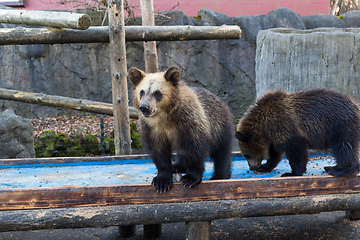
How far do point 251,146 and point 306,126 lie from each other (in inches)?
25.2

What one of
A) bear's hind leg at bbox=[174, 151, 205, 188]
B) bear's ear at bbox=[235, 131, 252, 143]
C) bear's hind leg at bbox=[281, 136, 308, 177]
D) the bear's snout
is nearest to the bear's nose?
the bear's snout

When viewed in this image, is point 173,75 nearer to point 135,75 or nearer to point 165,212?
point 135,75

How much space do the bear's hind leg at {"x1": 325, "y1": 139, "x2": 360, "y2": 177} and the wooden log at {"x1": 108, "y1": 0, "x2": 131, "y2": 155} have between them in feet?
9.78

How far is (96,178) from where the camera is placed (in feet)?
12.0

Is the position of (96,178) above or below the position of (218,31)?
below

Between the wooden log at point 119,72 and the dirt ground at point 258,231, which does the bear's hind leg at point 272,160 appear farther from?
the wooden log at point 119,72

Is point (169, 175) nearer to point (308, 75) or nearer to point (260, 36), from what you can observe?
point (308, 75)

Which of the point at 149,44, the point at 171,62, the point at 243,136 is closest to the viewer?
the point at 243,136

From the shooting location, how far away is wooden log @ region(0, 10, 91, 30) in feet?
14.4

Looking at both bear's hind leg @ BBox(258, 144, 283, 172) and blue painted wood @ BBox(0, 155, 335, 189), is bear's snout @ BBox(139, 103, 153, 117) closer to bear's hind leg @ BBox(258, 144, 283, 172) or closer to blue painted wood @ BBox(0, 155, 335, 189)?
blue painted wood @ BBox(0, 155, 335, 189)

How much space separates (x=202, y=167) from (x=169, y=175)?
0.29m

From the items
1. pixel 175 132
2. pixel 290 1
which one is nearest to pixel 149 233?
pixel 175 132

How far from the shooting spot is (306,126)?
331 cm

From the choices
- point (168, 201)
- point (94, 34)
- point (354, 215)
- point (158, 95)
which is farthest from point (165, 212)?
point (94, 34)
